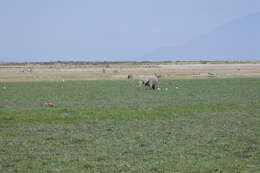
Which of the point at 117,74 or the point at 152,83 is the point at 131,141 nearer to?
the point at 152,83

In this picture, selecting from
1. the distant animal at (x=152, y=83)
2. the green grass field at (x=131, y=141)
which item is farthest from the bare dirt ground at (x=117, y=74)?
the green grass field at (x=131, y=141)

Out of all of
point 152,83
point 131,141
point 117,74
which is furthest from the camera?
point 117,74

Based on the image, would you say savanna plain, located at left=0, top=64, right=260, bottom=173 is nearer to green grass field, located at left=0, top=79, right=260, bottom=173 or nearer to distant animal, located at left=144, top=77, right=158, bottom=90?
green grass field, located at left=0, top=79, right=260, bottom=173

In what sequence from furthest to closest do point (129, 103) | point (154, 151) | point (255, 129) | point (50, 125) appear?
1. point (129, 103)
2. point (50, 125)
3. point (255, 129)
4. point (154, 151)

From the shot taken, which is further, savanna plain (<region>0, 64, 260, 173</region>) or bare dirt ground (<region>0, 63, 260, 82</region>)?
bare dirt ground (<region>0, 63, 260, 82</region>)

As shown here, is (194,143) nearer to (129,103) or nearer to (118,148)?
(118,148)

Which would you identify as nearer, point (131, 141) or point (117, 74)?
point (131, 141)

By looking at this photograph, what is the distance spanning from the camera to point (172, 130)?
15.6 metres

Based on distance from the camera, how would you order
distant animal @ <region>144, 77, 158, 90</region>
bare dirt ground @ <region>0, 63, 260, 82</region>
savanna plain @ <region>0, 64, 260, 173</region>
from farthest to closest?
Answer: bare dirt ground @ <region>0, 63, 260, 82</region> → distant animal @ <region>144, 77, 158, 90</region> → savanna plain @ <region>0, 64, 260, 173</region>

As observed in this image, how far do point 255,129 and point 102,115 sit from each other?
7022 millimetres

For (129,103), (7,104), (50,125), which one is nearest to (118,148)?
(50,125)

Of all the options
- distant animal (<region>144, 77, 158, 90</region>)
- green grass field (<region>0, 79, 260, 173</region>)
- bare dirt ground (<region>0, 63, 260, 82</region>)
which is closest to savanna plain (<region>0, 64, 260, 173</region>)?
green grass field (<region>0, 79, 260, 173</region>)

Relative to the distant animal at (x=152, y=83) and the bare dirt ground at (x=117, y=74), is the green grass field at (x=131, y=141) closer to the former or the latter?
the distant animal at (x=152, y=83)

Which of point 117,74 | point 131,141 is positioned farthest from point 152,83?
point 117,74
